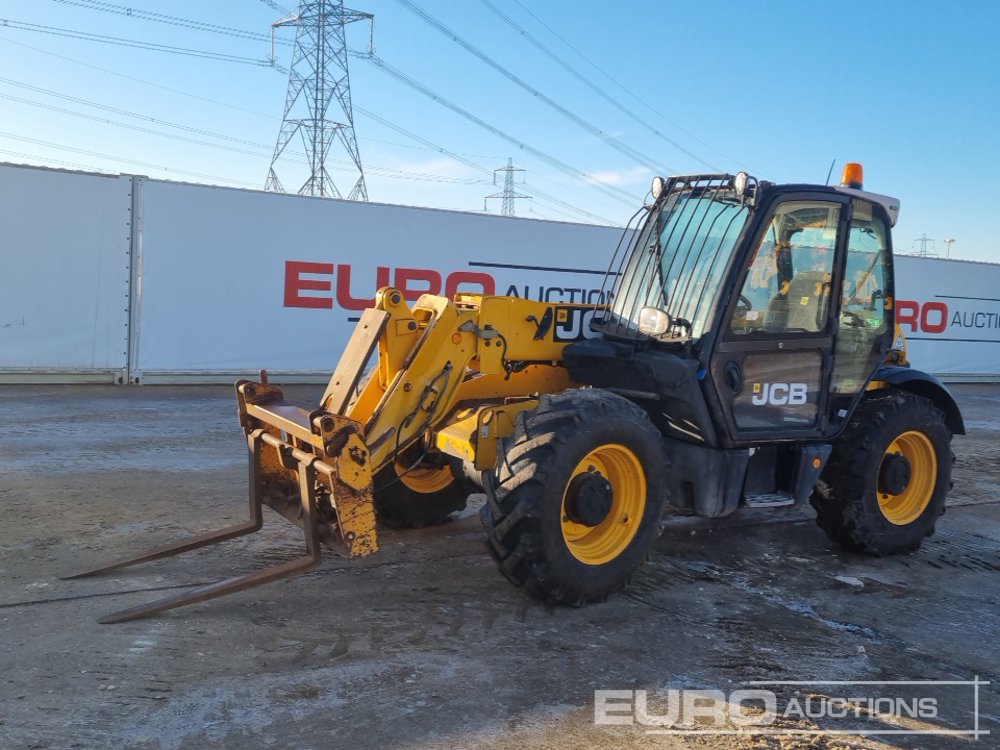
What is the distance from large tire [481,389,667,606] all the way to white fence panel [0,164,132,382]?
9.10 metres

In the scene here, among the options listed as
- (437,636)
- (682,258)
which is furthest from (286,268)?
(437,636)

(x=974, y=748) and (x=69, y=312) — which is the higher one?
(x=69, y=312)

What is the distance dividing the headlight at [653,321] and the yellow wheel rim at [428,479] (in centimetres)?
153

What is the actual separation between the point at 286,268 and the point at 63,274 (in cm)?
292

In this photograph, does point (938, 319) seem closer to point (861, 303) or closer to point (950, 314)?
point (950, 314)

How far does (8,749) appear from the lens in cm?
291

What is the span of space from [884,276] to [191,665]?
4.61 m

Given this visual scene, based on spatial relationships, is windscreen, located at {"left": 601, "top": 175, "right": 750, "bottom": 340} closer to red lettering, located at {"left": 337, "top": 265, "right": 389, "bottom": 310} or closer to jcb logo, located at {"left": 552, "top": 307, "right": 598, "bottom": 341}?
jcb logo, located at {"left": 552, "top": 307, "right": 598, "bottom": 341}

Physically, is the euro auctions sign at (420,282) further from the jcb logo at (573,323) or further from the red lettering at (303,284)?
the jcb logo at (573,323)

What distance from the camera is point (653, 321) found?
500 cm

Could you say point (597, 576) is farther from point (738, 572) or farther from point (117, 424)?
point (117, 424)

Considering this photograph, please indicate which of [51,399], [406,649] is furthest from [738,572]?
[51,399]

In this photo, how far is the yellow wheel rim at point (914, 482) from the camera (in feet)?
18.9

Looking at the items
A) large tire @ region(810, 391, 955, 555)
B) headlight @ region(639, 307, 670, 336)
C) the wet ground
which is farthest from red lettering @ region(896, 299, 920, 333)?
headlight @ region(639, 307, 670, 336)
